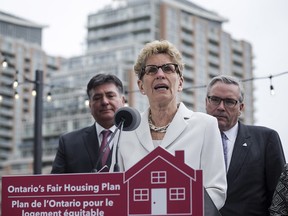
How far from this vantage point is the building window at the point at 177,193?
2.87m

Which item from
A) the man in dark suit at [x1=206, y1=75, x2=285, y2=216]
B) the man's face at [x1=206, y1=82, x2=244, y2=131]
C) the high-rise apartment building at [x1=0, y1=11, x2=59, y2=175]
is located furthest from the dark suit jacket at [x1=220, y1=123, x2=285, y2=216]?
the high-rise apartment building at [x1=0, y1=11, x2=59, y2=175]

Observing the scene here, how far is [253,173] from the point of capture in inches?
183

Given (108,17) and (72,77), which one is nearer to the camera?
(72,77)

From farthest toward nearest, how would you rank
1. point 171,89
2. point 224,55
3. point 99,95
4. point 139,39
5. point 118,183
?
point 224,55 → point 139,39 → point 99,95 → point 171,89 → point 118,183

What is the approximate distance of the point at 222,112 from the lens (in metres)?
4.92

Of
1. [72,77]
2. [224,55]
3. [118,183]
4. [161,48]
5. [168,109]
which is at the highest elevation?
[224,55]

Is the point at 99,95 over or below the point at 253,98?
below

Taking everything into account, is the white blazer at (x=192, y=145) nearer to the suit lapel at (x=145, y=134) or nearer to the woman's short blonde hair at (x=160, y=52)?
the suit lapel at (x=145, y=134)

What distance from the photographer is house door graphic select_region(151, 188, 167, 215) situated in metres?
2.87

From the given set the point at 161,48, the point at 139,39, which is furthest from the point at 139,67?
the point at 139,39

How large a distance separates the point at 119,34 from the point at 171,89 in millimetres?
104684

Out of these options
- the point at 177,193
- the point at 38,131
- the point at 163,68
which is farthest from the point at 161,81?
the point at 38,131

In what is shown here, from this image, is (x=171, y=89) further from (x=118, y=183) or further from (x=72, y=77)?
(x=72, y=77)

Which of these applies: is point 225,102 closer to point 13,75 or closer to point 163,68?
point 163,68
